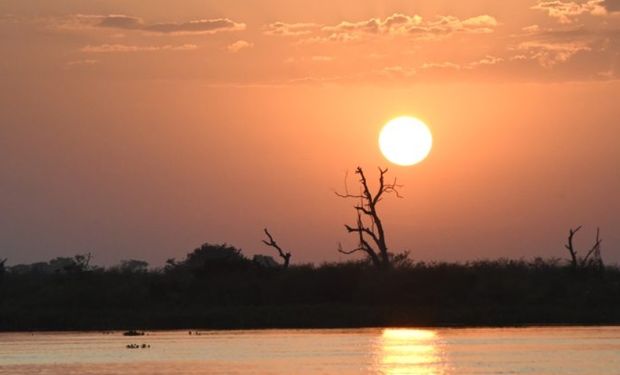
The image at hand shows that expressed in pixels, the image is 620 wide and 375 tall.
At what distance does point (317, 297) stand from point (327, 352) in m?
24.8

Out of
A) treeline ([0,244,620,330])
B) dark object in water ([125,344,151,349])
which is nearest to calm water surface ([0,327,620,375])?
dark object in water ([125,344,151,349])

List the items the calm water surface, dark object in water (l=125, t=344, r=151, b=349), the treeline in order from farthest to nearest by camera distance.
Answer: the treeline < dark object in water (l=125, t=344, r=151, b=349) < the calm water surface

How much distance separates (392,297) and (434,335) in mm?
13851

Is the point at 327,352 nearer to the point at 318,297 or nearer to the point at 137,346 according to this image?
the point at 137,346

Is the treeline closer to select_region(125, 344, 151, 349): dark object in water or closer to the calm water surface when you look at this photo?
the calm water surface

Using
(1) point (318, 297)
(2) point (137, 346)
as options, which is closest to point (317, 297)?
(1) point (318, 297)

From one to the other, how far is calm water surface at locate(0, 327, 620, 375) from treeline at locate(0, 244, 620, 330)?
5.15 m

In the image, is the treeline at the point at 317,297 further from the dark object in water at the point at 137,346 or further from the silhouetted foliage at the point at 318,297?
the dark object in water at the point at 137,346

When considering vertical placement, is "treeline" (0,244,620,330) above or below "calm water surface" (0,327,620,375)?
above

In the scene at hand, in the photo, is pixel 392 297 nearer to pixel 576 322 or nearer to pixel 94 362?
pixel 576 322

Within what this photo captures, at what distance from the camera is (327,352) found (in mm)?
51438

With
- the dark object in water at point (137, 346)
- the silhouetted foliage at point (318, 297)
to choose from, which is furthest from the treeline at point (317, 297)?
the dark object in water at point (137, 346)

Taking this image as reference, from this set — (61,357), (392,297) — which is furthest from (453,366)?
(392,297)

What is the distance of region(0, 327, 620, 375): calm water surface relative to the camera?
45.6 meters
